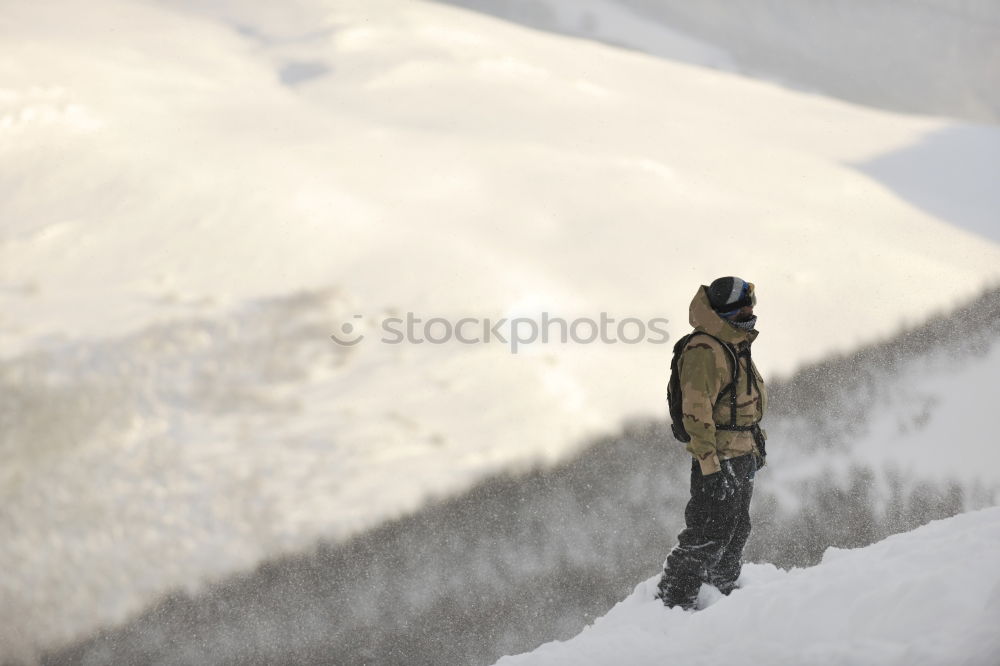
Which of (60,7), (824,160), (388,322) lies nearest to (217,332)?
(388,322)

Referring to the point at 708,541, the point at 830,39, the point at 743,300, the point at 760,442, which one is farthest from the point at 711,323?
the point at 830,39

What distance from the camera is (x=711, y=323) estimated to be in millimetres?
2895

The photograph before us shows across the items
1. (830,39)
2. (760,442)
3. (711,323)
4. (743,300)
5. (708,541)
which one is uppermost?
(830,39)

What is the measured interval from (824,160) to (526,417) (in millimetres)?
3671

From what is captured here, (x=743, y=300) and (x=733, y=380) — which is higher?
(x=743, y=300)

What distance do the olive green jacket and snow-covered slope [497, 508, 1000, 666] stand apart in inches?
19.9

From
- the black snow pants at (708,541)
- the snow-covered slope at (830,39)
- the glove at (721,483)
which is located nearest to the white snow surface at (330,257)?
the black snow pants at (708,541)

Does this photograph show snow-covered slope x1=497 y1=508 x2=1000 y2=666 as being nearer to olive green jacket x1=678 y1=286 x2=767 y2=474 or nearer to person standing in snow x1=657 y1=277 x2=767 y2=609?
person standing in snow x1=657 y1=277 x2=767 y2=609

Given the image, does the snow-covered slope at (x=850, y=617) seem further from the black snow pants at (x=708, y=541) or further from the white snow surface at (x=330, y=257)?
the white snow surface at (x=330, y=257)

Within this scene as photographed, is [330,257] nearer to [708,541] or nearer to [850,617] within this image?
[708,541]

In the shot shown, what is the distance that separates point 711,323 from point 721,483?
57 centimetres

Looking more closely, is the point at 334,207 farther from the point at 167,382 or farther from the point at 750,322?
the point at 750,322

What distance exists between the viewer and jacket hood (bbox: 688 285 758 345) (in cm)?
288

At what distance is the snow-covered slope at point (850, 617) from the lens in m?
2.43
